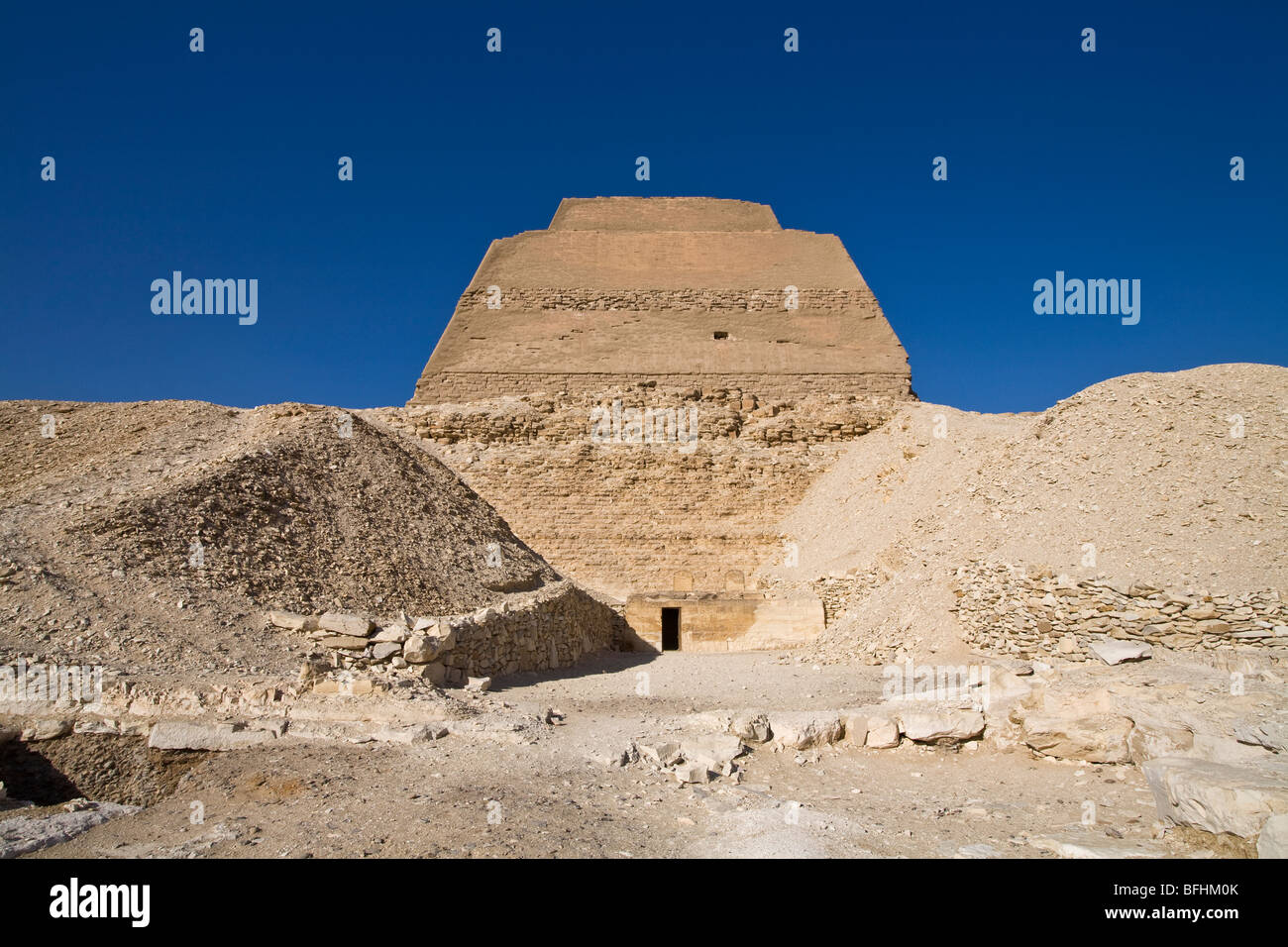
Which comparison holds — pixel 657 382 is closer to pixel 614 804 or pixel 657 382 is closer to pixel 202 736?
pixel 202 736

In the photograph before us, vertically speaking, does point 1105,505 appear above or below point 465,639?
above

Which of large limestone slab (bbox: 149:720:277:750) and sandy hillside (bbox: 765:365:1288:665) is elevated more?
sandy hillside (bbox: 765:365:1288:665)

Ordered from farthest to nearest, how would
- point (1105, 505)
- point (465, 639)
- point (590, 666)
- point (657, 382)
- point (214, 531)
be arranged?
1. point (657, 382)
2. point (590, 666)
3. point (1105, 505)
4. point (214, 531)
5. point (465, 639)

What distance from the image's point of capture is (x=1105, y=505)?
915cm

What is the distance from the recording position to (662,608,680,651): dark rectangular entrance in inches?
505

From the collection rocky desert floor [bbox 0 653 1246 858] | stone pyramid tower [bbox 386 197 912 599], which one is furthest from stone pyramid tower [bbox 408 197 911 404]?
rocky desert floor [bbox 0 653 1246 858]

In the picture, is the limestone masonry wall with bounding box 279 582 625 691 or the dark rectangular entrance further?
the dark rectangular entrance

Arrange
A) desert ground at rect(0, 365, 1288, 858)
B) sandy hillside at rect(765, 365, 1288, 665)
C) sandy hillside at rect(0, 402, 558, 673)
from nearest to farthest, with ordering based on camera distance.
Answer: desert ground at rect(0, 365, 1288, 858) < sandy hillside at rect(0, 402, 558, 673) < sandy hillside at rect(765, 365, 1288, 665)

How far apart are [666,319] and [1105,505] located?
13.1m

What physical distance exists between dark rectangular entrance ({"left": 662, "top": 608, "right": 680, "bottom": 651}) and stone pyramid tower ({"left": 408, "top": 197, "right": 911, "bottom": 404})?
25.3 feet

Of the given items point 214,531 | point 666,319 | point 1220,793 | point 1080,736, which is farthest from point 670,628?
point 666,319

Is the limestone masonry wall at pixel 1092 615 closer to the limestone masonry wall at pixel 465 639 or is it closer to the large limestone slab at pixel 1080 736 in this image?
the large limestone slab at pixel 1080 736

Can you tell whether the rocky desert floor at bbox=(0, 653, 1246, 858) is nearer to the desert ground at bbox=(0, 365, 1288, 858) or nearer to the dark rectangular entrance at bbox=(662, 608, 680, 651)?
the desert ground at bbox=(0, 365, 1288, 858)

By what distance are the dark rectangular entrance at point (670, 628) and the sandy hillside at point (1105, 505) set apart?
8.33 feet
